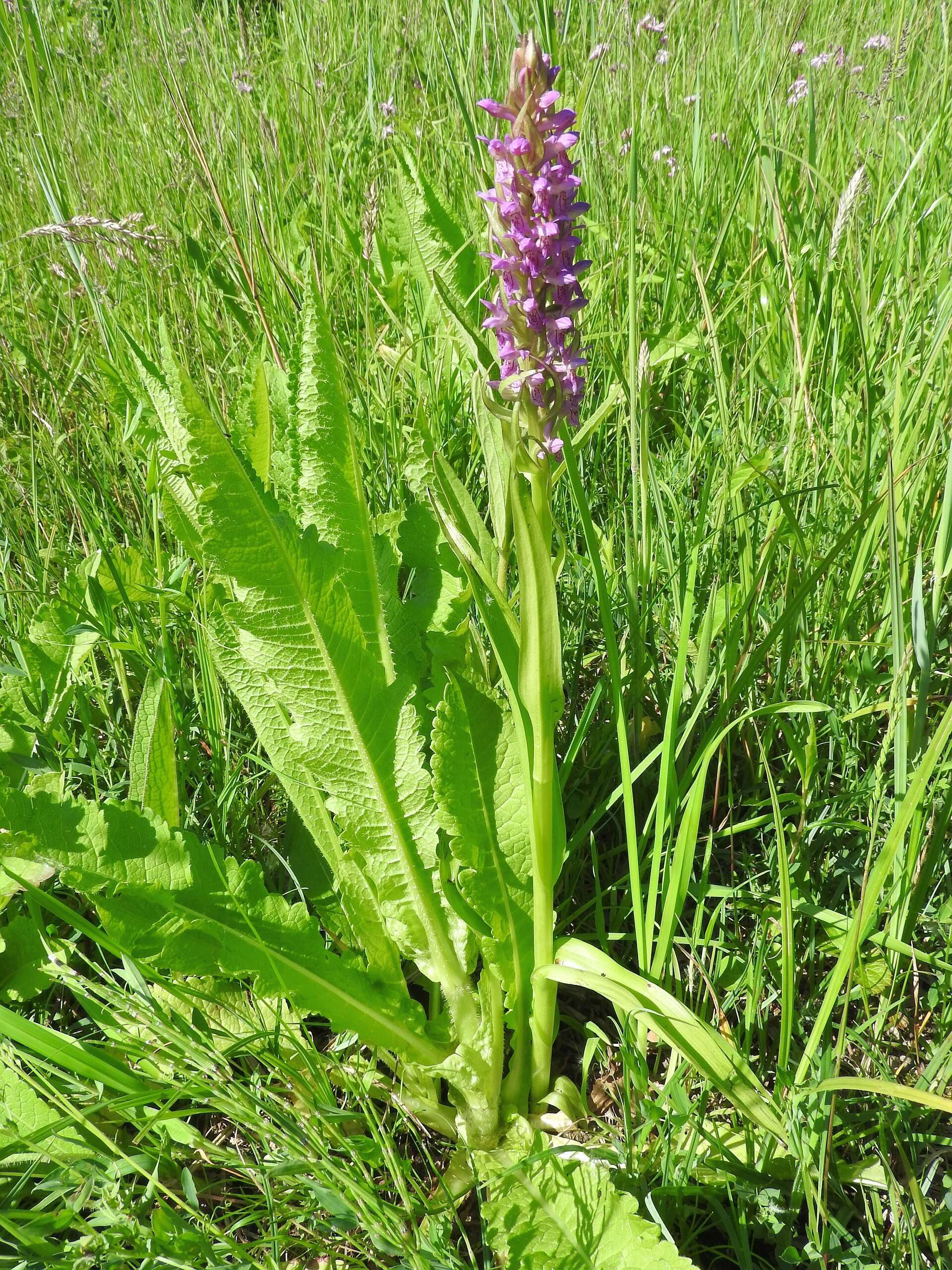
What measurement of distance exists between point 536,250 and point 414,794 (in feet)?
2.14

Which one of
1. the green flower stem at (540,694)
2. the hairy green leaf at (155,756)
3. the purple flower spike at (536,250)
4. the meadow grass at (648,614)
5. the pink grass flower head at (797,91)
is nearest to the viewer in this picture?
the purple flower spike at (536,250)

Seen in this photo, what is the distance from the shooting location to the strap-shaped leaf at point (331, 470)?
103 cm

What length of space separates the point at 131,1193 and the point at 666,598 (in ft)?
3.82

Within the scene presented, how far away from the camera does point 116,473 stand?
1940mm

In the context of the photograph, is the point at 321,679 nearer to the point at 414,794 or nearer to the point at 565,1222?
the point at 414,794

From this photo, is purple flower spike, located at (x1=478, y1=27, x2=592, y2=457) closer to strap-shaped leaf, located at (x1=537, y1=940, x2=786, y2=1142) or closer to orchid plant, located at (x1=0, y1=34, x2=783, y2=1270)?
orchid plant, located at (x1=0, y1=34, x2=783, y2=1270)

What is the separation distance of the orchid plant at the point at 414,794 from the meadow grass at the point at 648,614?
0.25 feet

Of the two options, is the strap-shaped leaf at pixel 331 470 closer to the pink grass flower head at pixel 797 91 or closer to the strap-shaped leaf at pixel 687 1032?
the strap-shaped leaf at pixel 687 1032

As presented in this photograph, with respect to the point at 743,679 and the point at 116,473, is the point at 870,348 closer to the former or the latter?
the point at 743,679

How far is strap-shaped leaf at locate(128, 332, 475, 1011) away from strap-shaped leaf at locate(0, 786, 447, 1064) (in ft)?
0.37

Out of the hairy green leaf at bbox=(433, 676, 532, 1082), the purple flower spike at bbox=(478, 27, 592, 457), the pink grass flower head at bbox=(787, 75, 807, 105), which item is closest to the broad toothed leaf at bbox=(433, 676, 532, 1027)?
the hairy green leaf at bbox=(433, 676, 532, 1082)

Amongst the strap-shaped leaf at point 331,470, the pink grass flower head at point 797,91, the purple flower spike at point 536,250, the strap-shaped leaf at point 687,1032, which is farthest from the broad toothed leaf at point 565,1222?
the pink grass flower head at point 797,91

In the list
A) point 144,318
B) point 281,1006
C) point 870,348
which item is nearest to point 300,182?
point 144,318

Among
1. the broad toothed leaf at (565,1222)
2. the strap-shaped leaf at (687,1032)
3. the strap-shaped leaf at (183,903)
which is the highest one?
the strap-shaped leaf at (183,903)
